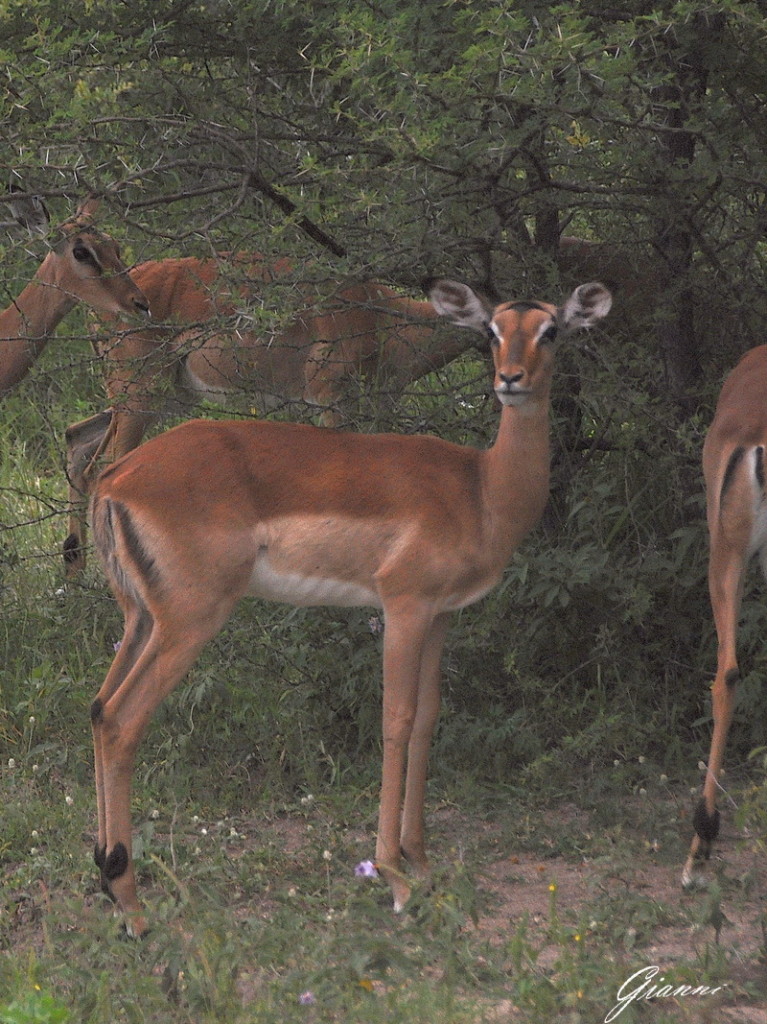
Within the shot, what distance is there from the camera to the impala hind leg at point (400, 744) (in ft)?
14.3

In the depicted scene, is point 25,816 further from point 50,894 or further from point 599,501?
point 599,501

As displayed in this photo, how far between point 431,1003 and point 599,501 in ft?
9.09

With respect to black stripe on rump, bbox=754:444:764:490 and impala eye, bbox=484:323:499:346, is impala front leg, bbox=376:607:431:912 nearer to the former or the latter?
impala eye, bbox=484:323:499:346

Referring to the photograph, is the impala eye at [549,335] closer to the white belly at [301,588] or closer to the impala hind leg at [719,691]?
the impala hind leg at [719,691]

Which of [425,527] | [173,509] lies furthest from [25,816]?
[425,527]

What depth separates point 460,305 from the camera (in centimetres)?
481

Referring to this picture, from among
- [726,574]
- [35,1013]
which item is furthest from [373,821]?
[35,1013]

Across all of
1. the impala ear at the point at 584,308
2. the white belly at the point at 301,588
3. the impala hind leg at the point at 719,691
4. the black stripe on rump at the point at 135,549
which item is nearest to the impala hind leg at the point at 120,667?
the black stripe on rump at the point at 135,549

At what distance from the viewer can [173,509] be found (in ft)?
14.3

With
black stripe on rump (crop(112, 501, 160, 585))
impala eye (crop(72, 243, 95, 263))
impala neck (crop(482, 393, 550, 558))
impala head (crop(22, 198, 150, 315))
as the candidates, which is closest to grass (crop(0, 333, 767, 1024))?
impala neck (crop(482, 393, 550, 558))

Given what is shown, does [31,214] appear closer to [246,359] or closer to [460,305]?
[246,359]

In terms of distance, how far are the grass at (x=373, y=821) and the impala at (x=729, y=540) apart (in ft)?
0.45

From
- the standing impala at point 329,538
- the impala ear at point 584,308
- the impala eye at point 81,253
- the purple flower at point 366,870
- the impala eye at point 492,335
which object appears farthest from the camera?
the impala eye at point 81,253

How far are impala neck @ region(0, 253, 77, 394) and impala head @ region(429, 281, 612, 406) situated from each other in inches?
108
